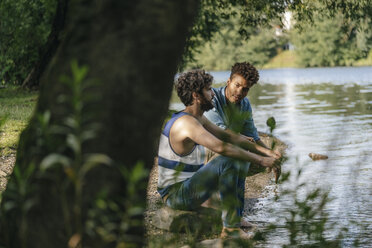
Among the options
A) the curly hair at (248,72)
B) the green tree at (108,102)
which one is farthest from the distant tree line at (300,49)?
the green tree at (108,102)

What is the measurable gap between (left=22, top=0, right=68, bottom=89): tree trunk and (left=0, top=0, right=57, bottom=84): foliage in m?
0.62

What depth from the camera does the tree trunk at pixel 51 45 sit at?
755 inches

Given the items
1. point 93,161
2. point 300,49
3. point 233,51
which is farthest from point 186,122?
point 233,51

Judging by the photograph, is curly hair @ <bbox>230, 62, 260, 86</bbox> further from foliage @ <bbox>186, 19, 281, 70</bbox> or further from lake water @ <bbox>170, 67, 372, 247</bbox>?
foliage @ <bbox>186, 19, 281, 70</bbox>

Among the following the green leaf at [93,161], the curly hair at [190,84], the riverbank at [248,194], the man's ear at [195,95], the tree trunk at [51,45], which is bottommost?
the riverbank at [248,194]

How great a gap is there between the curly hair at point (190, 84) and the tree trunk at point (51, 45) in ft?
45.1

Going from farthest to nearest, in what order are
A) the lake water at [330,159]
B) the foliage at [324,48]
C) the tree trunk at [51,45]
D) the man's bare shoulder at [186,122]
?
the foliage at [324,48]
the tree trunk at [51,45]
the man's bare shoulder at [186,122]
the lake water at [330,159]

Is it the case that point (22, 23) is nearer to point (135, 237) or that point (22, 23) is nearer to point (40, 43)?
point (40, 43)

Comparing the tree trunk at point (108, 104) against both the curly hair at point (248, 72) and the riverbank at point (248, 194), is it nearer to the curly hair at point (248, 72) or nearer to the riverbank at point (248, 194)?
the riverbank at point (248, 194)

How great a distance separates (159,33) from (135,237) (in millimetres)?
886

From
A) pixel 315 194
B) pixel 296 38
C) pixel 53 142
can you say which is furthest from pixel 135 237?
pixel 296 38

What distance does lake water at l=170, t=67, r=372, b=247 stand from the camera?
3.46 metres

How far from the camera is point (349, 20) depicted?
14148mm

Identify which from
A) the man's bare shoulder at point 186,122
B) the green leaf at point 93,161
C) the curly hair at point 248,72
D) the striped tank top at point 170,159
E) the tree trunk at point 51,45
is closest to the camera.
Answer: the green leaf at point 93,161
